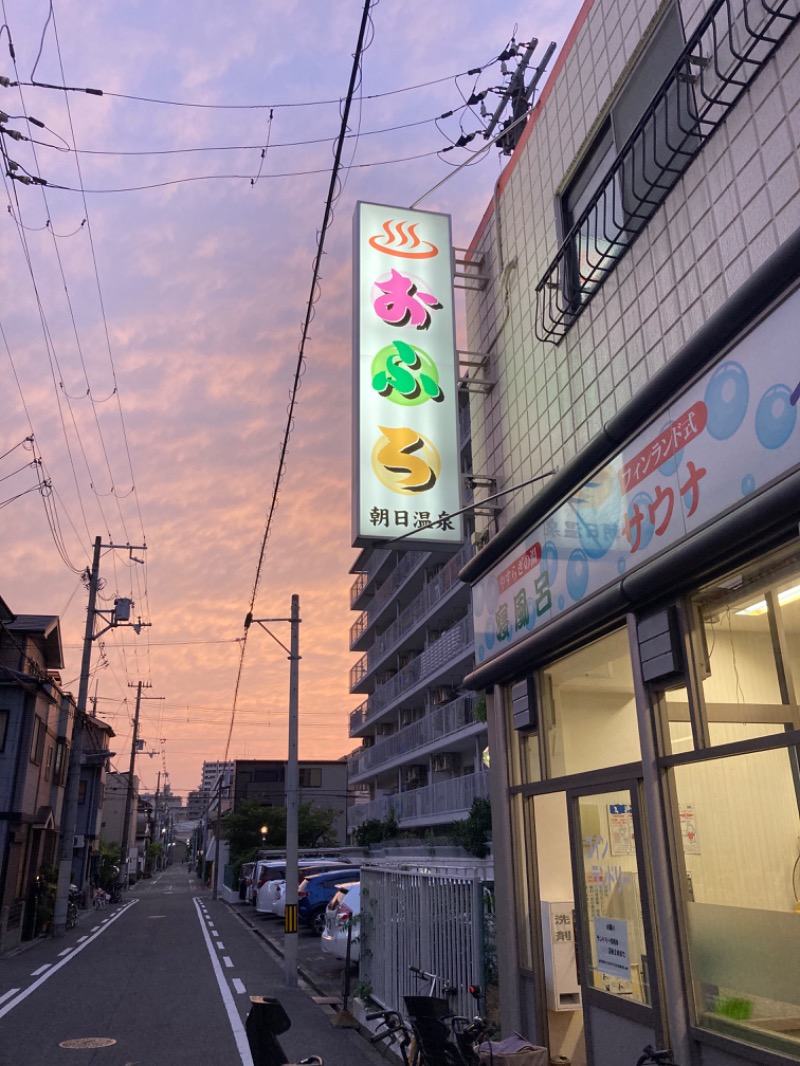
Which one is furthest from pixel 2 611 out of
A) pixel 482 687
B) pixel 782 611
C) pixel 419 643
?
pixel 782 611

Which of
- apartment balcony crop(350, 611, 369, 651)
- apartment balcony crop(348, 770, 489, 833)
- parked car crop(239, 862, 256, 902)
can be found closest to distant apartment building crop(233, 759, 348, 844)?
apartment balcony crop(350, 611, 369, 651)

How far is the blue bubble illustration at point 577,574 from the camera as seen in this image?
6.84m

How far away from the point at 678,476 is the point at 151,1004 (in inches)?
485

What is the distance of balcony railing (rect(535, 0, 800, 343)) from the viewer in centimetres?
552

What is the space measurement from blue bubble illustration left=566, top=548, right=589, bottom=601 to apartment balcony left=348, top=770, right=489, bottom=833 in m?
15.0

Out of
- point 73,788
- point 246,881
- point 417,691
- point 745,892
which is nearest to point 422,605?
point 417,691

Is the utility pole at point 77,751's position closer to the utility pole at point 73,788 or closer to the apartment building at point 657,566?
the utility pole at point 73,788

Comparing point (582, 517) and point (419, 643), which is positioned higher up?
point (419, 643)

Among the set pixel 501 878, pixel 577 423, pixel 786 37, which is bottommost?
pixel 501 878

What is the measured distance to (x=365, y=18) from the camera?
6.58 metres

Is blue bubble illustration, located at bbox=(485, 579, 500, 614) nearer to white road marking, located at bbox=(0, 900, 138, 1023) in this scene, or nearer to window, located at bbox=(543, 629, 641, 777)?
window, located at bbox=(543, 629, 641, 777)

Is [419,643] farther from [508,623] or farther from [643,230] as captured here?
[643,230]

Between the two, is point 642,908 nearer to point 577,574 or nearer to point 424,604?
point 577,574

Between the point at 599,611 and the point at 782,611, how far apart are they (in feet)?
5.56
